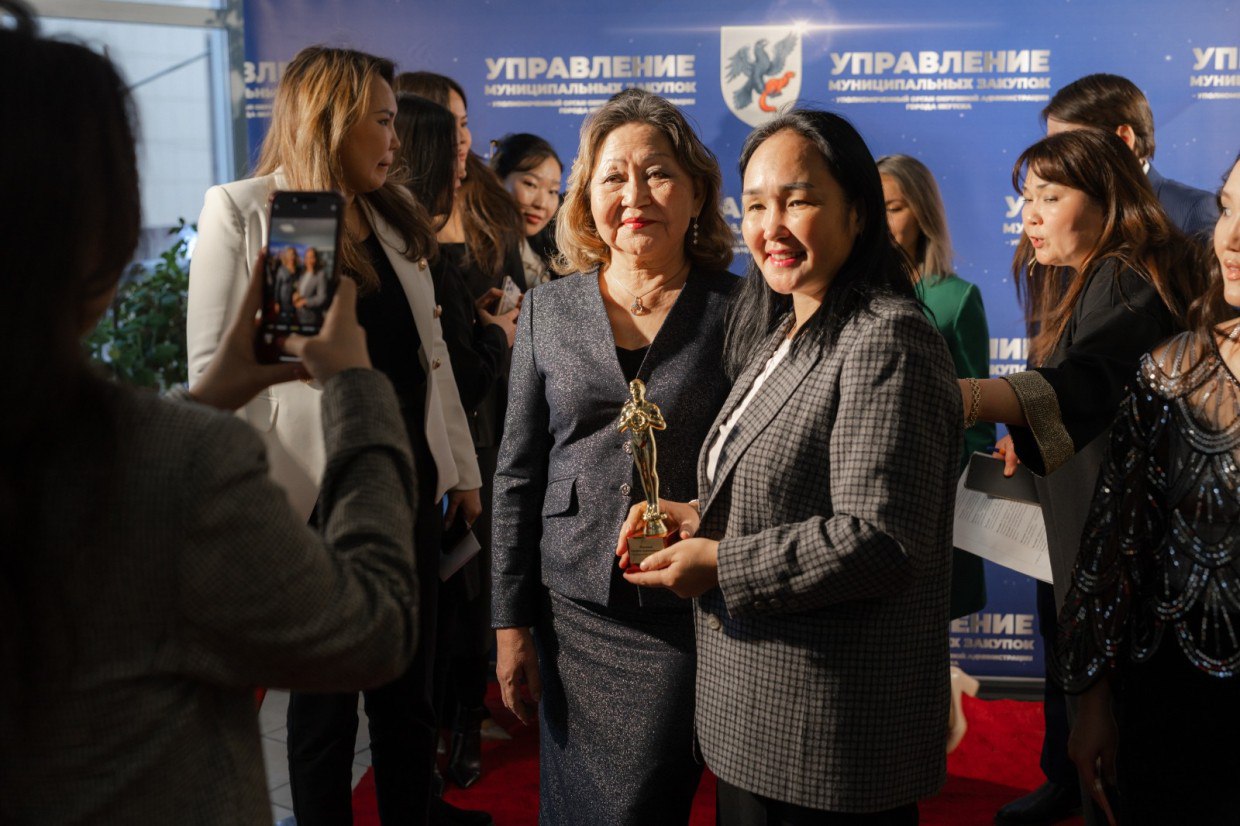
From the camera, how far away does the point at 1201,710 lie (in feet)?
5.89

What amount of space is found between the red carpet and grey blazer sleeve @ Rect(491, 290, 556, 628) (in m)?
1.41

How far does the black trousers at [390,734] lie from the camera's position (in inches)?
103

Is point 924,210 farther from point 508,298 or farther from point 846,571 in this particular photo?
point 846,571

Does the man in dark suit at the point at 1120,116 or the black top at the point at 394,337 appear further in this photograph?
the man in dark suit at the point at 1120,116

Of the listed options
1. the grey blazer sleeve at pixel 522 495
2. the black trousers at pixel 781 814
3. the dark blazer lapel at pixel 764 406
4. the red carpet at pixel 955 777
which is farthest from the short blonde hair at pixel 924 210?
the black trousers at pixel 781 814

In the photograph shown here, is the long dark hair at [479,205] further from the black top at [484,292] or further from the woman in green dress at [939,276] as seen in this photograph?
the woman in green dress at [939,276]

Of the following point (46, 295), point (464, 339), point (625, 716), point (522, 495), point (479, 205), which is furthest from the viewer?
point (479, 205)

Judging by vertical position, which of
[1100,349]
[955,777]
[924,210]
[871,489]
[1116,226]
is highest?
[924,210]

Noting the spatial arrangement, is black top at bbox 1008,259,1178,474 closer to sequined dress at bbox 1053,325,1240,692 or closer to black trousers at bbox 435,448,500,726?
sequined dress at bbox 1053,325,1240,692

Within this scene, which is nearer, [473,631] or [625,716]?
[625,716]

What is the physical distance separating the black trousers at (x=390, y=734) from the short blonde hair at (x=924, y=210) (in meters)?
2.05

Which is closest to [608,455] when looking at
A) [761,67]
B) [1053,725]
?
[1053,725]

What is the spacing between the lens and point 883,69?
14.9 feet

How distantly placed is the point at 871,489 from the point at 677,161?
39.7 inches
